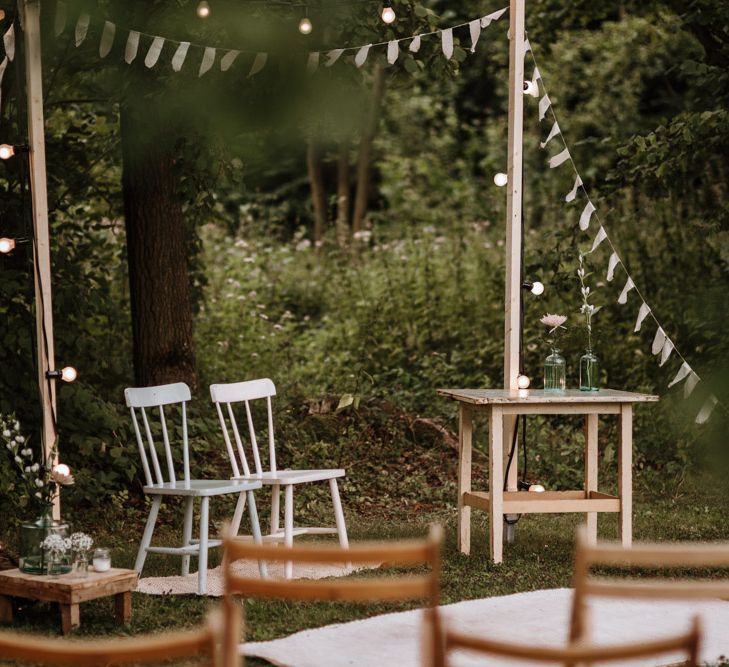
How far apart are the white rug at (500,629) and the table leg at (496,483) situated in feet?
1.58

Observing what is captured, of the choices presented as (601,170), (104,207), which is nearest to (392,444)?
(104,207)

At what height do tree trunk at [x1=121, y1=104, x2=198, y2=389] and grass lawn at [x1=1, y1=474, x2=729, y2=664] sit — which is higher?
tree trunk at [x1=121, y1=104, x2=198, y2=389]

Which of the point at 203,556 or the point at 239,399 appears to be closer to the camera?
the point at 203,556

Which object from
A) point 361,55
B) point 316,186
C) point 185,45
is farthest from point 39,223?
point 316,186

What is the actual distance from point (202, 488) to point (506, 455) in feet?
4.99

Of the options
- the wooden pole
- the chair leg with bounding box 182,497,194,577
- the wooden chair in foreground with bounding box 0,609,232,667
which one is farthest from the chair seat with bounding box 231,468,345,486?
the wooden chair in foreground with bounding box 0,609,232,667

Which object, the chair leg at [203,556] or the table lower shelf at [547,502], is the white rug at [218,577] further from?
the table lower shelf at [547,502]

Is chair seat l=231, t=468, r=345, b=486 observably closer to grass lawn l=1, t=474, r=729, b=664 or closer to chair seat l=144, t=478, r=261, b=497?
chair seat l=144, t=478, r=261, b=497

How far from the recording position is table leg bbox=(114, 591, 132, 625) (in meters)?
4.34

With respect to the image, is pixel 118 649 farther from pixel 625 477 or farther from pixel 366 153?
pixel 366 153

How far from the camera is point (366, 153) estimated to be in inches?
515

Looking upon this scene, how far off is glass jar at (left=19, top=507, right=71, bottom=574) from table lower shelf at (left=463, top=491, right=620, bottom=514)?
1880mm

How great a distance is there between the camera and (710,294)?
814cm

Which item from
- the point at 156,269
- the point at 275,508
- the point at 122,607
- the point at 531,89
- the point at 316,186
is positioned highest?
the point at 531,89
